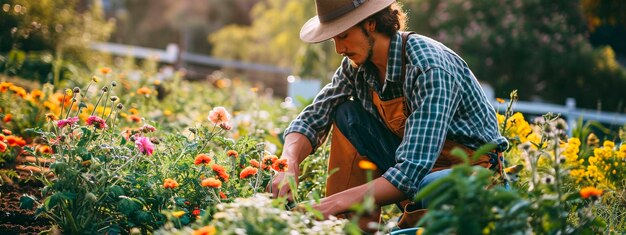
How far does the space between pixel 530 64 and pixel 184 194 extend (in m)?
10.0

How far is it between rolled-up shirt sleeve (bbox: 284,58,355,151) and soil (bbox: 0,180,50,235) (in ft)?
3.58

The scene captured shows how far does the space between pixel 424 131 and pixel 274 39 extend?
51.6 ft

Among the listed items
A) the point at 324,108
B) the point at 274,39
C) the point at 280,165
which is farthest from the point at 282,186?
the point at 274,39

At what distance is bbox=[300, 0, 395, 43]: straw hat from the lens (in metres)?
2.98

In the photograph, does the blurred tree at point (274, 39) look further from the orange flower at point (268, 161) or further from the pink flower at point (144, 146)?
the pink flower at point (144, 146)

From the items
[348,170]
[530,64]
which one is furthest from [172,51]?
[348,170]

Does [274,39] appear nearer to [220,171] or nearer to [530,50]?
[530,50]

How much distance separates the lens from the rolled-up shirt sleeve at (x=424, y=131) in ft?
8.86

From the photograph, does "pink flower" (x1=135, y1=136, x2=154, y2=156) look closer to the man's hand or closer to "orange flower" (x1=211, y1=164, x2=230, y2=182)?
"orange flower" (x1=211, y1=164, x2=230, y2=182)

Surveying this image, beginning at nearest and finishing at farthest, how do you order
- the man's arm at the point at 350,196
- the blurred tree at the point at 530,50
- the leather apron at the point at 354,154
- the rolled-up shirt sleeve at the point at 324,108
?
the man's arm at the point at 350,196 < the leather apron at the point at 354,154 < the rolled-up shirt sleeve at the point at 324,108 < the blurred tree at the point at 530,50

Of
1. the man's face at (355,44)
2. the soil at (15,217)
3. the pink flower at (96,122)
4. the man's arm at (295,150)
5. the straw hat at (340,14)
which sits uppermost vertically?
the straw hat at (340,14)

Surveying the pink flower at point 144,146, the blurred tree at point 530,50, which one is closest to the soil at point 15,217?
the pink flower at point 144,146

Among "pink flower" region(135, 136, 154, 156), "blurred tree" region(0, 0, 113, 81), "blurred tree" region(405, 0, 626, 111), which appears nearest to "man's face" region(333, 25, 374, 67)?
"pink flower" region(135, 136, 154, 156)

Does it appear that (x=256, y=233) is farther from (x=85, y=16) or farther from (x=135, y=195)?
(x=85, y=16)
